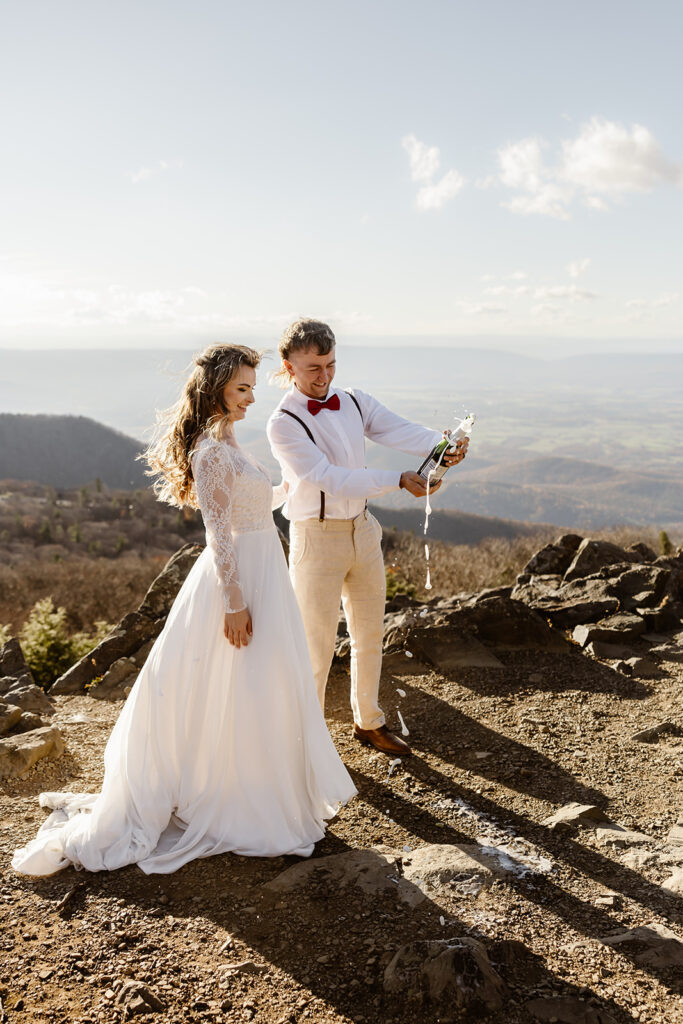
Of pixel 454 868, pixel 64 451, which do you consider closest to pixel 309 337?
pixel 454 868

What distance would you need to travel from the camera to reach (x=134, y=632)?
8.04 m

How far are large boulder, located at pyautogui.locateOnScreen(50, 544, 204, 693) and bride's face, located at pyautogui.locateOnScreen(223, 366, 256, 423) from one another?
3856mm

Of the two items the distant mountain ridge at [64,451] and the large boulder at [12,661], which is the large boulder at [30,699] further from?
the distant mountain ridge at [64,451]

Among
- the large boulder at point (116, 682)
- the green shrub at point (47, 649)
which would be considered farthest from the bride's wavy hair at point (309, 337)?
the green shrub at point (47, 649)

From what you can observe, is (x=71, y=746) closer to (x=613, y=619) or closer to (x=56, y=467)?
(x=613, y=619)

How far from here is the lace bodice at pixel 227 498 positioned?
3861mm

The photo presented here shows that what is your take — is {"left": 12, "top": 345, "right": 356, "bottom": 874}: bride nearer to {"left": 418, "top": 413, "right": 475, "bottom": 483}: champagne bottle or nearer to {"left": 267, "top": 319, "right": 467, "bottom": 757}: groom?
{"left": 267, "top": 319, "right": 467, "bottom": 757}: groom

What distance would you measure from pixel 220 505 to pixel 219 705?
110cm

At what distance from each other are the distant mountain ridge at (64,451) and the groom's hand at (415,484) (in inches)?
2387

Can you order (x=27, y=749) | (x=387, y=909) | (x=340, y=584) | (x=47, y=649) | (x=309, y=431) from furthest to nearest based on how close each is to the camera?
(x=47, y=649), (x=27, y=749), (x=340, y=584), (x=309, y=431), (x=387, y=909)

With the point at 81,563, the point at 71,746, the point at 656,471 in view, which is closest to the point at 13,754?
the point at 71,746

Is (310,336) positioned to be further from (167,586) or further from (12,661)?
(12,661)

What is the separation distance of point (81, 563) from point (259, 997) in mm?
26574

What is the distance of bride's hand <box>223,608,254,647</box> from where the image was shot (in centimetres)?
399
